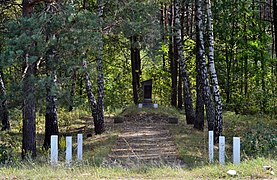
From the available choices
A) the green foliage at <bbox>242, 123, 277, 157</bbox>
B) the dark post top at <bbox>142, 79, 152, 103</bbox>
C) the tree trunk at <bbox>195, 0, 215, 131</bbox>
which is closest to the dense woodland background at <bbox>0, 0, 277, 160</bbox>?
the tree trunk at <bbox>195, 0, 215, 131</bbox>

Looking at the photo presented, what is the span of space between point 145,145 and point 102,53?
3606 mm

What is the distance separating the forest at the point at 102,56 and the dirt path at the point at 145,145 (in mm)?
1523

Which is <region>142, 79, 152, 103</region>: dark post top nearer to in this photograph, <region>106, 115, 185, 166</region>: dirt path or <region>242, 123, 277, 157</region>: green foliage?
<region>106, 115, 185, 166</region>: dirt path

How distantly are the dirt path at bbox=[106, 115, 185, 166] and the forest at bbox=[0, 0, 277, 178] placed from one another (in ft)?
5.00

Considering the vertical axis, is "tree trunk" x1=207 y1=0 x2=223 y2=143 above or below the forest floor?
above

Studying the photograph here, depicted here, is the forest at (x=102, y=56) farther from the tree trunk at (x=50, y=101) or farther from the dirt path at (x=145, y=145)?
the dirt path at (x=145, y=145)

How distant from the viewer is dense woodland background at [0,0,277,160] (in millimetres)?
10711

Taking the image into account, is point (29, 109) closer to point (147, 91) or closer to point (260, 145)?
point (260, 145)

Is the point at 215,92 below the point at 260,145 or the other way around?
the other way around

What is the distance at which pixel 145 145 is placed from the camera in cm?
1494

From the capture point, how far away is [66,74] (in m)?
12.2

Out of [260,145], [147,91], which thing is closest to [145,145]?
[260,145]

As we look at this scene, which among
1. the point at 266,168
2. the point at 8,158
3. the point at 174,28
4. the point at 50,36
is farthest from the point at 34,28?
the point at 174,28

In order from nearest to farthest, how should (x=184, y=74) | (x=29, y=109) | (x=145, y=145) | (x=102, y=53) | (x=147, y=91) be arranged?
(x=29, y=109), (x=102, y=53), (x=145, y=145), (x=184, y=74), (x=147, y=91)
